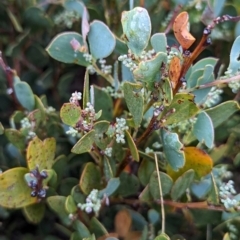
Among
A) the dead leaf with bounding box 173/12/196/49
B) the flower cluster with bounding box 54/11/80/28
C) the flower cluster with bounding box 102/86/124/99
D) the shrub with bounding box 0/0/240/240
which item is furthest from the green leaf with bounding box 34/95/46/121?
the dead leaf with bounding box 173/12/196/49

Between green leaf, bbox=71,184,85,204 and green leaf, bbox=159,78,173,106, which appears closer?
green leaf, bbox=159,78,173,106

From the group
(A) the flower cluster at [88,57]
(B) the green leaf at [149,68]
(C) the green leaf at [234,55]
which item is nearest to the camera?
(B) the green leaf at [149,68]

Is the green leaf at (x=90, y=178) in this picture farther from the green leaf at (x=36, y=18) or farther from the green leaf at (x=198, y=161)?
the green leaf at (x=36, y=18)

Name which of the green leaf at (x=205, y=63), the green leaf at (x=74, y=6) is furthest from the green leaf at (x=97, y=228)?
the green leaf at (x=74, y=6)

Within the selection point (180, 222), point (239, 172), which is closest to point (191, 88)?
point (180, 222)

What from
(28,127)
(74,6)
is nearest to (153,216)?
(28,127)

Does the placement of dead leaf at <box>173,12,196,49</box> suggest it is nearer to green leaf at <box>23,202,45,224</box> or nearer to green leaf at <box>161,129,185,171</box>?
green leaf at <box>161,129,185,171</box>

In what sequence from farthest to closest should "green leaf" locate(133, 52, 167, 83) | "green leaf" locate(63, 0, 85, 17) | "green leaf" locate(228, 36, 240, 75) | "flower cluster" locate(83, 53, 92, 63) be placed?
"green leaf" locate(63, 0, 85, 17)
"flower cluster" locate(83, 53, 92, 63)
"green leaf" locate(228, 36, 240, 75)
"green leaf" locate(133, 52, 167, 83)

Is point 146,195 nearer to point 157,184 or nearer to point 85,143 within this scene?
point 157,184
